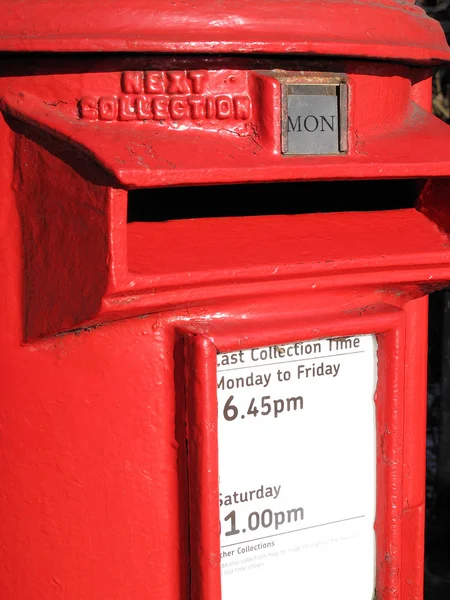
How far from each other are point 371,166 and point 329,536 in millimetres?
715

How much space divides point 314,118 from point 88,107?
0.34 meters

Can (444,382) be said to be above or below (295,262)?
below

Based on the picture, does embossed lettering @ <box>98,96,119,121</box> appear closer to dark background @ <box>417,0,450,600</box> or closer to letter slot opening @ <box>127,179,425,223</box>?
letter slot opening @ <box>127,179,425,223</box>

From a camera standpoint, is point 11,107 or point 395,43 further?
point 395,43

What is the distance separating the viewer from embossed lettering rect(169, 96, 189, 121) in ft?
3.90

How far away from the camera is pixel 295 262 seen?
1252 mm

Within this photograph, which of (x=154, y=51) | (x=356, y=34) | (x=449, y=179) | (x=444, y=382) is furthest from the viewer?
(x=444, y=382)

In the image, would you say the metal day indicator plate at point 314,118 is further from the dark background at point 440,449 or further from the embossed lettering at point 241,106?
the dark background at point 440,449

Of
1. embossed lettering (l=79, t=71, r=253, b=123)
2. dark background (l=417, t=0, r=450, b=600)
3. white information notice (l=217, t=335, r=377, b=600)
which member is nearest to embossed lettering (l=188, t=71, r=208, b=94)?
embossed lettering (l=79, t=71, r=253, b=123)

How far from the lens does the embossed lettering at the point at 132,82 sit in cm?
117

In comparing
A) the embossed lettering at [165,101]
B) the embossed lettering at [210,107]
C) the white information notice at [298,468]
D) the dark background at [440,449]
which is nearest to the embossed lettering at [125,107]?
the embossed lettering at [165,101]

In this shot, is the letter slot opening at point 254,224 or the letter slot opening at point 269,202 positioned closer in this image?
the letter slot opening at point 254,224

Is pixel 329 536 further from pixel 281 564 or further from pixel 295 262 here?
pixel 295 262

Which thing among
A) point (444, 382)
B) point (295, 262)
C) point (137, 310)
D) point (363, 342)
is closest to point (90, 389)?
point (137, 310)
